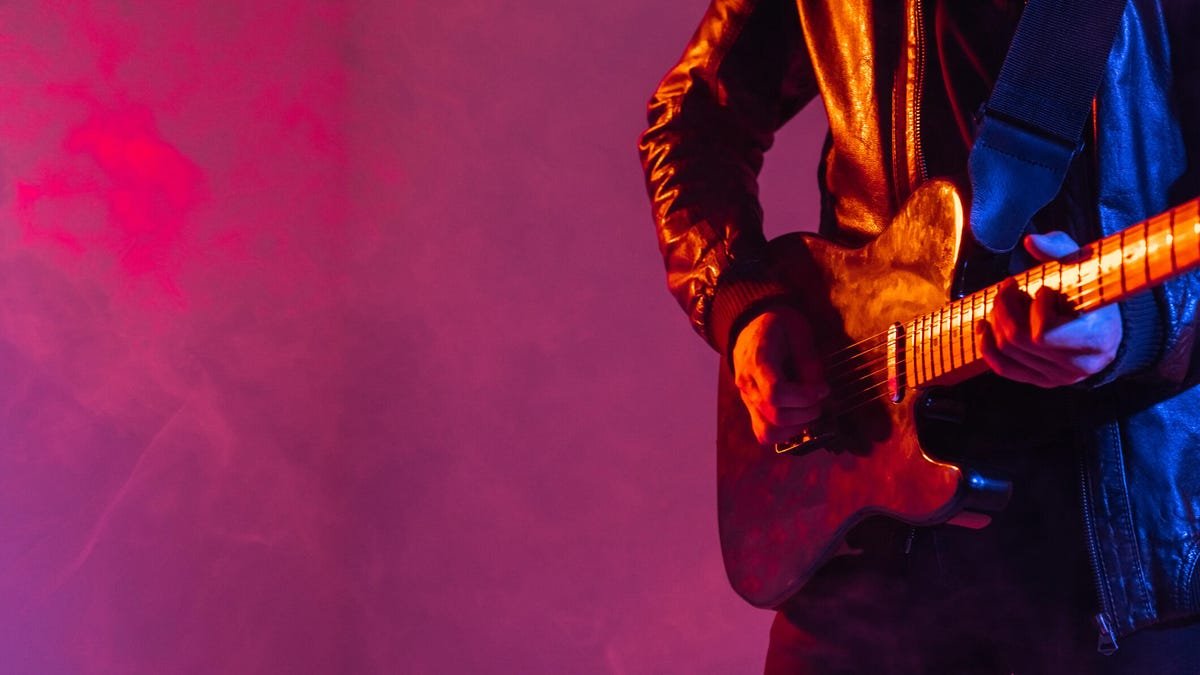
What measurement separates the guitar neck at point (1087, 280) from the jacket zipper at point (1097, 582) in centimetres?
13

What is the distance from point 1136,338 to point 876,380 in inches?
11.1

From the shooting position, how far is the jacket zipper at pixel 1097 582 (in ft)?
3.12

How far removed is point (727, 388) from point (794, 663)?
0.36 m

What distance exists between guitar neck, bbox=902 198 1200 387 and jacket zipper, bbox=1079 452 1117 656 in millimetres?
132

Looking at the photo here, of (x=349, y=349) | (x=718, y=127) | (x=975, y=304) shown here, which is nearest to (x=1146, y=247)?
(x=975, y=304)

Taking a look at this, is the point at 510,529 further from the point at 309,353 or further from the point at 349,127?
the point at 349,127

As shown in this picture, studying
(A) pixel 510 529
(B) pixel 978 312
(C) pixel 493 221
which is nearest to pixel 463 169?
(C) pixel 493 221

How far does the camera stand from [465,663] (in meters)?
2.29

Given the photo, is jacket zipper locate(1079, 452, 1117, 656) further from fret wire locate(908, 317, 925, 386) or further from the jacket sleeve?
the jacket sleeve

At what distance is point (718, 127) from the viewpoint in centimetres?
158

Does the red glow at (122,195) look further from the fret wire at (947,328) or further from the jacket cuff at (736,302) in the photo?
the fret wire at (947,328)

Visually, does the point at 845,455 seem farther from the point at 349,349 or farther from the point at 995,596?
the point at 349,349

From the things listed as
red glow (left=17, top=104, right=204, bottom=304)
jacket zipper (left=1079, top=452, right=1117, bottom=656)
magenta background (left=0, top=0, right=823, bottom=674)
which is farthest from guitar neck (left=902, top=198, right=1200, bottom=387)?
red glow (left=17, top=104, right=204, bottom=304)

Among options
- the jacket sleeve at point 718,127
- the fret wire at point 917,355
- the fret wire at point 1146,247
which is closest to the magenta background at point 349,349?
the jacket sleeve at point 718,127
